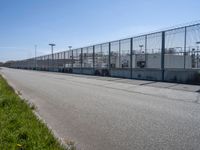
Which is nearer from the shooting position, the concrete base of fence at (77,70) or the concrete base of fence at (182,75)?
the concrete base of fence at (182,75)

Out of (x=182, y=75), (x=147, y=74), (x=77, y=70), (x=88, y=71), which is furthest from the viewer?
(x=77, y=70)

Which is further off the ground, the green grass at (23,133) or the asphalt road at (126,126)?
the green grass at (23,133)

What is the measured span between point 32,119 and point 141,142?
2.98m

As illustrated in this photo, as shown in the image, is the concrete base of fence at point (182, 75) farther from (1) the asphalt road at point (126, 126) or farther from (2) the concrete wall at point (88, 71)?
(2) the concrete wall at point (88, 71)

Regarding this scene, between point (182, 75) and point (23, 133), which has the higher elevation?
point (182, 75)

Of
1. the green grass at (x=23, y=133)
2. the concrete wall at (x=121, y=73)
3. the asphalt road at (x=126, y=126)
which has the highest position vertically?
the concrete wall at (x=121, y=73)

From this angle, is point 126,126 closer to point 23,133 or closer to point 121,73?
point 23,133

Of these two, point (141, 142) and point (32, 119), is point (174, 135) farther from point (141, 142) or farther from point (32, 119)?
point (32, 119)

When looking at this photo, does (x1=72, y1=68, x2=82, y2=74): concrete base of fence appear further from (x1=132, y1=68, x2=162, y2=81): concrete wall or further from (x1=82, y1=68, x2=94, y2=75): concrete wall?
(x1=132, y1=68, x2=162, y2=81): concrete wall

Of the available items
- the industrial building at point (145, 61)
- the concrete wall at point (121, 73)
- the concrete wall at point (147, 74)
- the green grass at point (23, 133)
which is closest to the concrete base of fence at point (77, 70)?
the industrial building at point (145, 61)

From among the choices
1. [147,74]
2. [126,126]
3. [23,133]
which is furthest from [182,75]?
[23,133]

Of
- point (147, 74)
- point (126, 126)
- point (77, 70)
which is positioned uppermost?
point (147, 74)

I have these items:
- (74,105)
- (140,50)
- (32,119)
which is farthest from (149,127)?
(140,50)

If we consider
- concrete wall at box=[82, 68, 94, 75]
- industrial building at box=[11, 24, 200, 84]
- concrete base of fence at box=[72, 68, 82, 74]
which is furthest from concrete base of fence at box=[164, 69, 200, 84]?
concrete base of fence at box=[72, 68, 82, 74]
